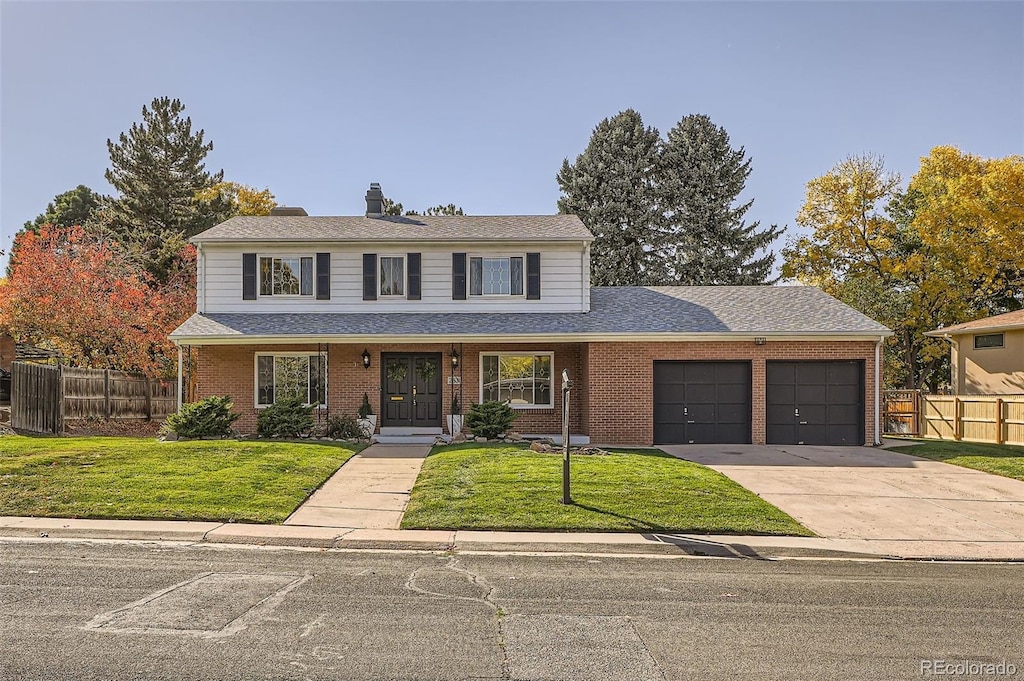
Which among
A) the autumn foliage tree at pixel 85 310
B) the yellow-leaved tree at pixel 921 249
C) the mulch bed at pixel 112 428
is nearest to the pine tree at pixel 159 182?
the autumn foliage tree at pixel 85 310

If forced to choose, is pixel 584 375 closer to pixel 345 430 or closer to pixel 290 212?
pixel 345 430

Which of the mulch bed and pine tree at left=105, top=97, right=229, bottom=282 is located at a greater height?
pine tree at left=105, top=97, right=229, bottom=282

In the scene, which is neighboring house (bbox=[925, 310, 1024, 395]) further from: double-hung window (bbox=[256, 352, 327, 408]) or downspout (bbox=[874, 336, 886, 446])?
double-hung window (bbox=[256, 352, 327, 408])

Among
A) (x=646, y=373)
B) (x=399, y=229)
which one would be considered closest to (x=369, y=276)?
(x=399, y=229)

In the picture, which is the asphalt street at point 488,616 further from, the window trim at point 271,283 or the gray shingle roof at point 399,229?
the gray shingle roof at point 399,229

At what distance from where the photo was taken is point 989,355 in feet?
82.6

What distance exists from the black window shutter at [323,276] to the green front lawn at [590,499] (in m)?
8.24

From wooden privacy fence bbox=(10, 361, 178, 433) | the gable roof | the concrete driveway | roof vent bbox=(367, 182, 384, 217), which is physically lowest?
the concrete driveway

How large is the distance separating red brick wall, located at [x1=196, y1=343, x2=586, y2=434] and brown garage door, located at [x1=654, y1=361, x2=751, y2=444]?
2.19m

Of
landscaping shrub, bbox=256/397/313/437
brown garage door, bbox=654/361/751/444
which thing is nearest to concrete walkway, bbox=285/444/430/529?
landscaping shrub, bbox=256/397/313/437

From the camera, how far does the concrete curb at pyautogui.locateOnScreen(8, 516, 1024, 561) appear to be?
8.82 meters

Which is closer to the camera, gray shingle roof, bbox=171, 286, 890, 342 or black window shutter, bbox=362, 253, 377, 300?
gray shingle roof, bbox=171, 286, 890, 342

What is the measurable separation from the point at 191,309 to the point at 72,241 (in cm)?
504

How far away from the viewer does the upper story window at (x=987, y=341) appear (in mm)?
24859
